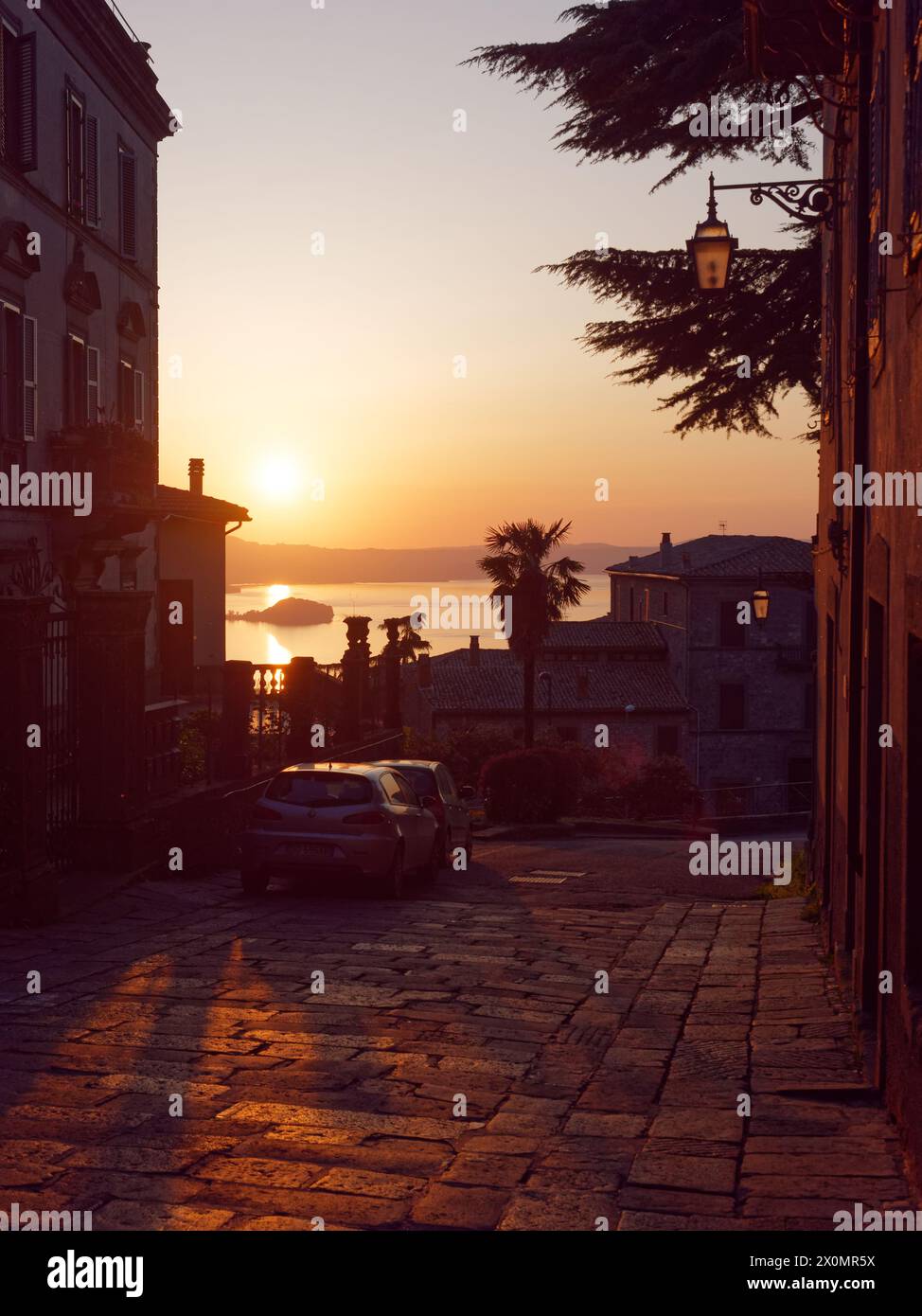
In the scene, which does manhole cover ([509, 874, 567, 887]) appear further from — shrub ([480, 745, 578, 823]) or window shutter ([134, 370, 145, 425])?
window shutter ([134, 370, 145, 425])

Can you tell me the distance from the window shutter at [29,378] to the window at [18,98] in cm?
238

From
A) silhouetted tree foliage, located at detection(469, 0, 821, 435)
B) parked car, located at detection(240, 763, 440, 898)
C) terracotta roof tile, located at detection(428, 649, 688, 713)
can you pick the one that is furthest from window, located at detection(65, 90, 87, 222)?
terracotta roof tile, located at detection(428, 649, 688, 713)

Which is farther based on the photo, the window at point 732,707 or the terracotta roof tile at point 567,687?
the terracotta roof tile at point 567,687

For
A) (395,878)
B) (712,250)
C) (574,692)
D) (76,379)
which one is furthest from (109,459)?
(574,692)

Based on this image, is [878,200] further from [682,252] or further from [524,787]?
[524,787]

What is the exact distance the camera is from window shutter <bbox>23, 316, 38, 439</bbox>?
21.5 meters

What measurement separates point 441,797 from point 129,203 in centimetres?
1510

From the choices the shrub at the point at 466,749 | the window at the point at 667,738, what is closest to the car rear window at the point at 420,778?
the shrub at the point at 466,749

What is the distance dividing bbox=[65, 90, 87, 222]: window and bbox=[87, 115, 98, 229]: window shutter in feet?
0.89

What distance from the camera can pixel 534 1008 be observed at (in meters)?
9.70

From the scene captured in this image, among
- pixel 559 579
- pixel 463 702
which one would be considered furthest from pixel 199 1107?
pixel 463 702

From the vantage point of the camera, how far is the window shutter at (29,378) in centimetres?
2145

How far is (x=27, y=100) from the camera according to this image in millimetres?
20516

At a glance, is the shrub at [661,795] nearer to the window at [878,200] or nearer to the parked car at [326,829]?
the parked car at [326,829]
